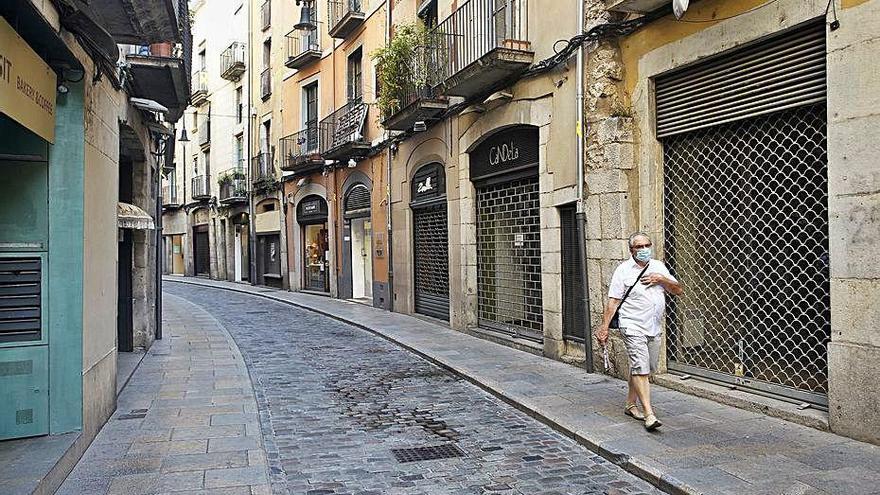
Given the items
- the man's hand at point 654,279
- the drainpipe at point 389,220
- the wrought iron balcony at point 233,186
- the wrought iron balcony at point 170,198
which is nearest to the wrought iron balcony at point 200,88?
the wrought iron balcony at point 233,186

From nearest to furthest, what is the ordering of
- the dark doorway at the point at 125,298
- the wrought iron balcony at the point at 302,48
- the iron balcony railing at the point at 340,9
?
1. the dark doorway at the point at 125,298
2. the iron balcony railing at the point at 340,9
3. the wrought iron balcony at the point at 302,48

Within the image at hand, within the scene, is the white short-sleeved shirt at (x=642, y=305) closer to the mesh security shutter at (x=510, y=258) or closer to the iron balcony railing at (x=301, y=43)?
the mesh security shutter at (x=510, y=258)

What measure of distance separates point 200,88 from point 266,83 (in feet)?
31.0

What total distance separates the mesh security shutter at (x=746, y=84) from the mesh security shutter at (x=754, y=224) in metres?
0.01

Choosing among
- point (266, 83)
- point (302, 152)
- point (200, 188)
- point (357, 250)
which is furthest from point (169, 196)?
point (357, 250)

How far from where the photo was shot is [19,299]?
17.2ft

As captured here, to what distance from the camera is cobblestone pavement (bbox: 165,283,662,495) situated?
488cm

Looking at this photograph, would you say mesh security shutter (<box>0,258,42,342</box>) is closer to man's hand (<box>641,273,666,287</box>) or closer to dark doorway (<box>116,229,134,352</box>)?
man's hand (<box>641,273,666,287</box>)

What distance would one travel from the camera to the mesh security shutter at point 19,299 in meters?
5.20

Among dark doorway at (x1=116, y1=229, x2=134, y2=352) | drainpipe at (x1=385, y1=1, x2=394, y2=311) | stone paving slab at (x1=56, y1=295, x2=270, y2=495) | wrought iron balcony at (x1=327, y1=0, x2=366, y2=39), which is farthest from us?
wrought iron balcony at (x1=327, y1=0, x2=366, y2=39)

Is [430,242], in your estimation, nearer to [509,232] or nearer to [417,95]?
[417,95]

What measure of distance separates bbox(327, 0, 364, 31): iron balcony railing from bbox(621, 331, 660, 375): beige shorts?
14.2 meters

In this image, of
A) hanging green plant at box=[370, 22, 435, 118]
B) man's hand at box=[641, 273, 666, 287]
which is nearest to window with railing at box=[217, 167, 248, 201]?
hanging green plant at box=[370, 22, 435, 118]

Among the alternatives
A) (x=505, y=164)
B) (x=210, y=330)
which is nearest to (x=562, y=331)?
(x=505, y=164)
